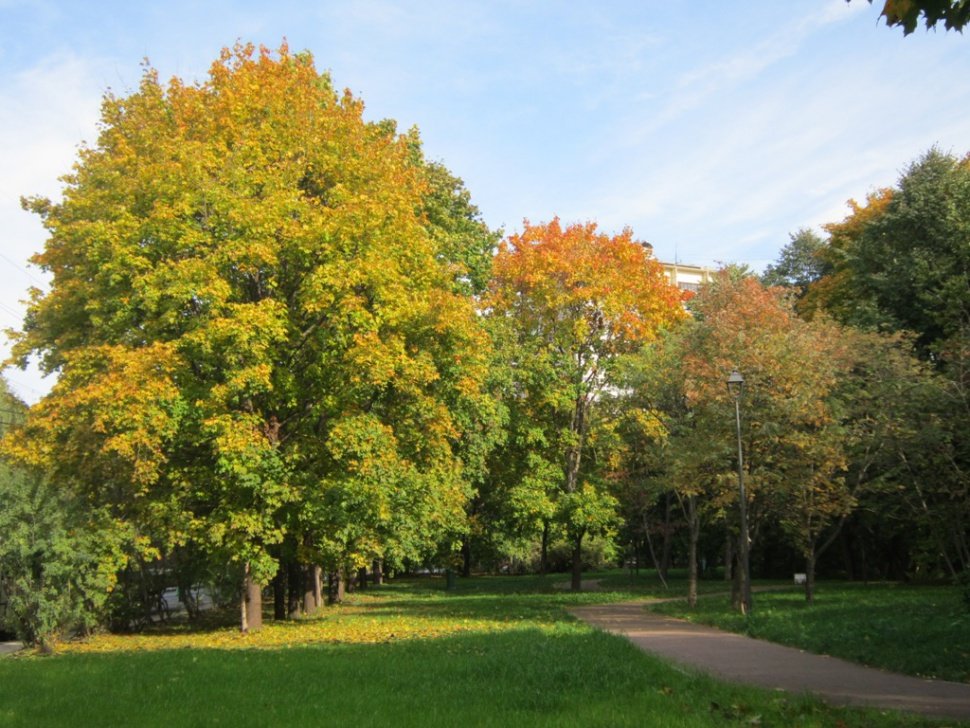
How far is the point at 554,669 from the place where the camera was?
419 inches

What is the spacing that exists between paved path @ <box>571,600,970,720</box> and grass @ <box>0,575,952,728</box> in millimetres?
726

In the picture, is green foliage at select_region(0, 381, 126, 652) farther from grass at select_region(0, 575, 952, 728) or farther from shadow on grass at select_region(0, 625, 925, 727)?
shadow on grass at select_region(0, 625, 925, 727)

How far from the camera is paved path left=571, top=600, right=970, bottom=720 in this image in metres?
8.81

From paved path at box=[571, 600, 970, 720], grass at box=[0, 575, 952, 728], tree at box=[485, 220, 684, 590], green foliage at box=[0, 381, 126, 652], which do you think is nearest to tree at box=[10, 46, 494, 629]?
green foliage at box=[0, 381, 126, 652]

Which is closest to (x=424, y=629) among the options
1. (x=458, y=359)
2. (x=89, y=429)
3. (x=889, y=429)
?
(x=458, y=359)

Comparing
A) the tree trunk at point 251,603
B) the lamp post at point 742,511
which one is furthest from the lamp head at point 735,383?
the tree trunk at point 251,603

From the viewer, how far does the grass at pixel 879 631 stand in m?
11.1

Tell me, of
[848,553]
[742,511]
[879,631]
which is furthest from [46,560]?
[848,553]

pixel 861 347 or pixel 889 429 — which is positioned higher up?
pixel 861 347

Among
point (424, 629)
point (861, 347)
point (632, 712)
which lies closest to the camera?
point (632, 712)

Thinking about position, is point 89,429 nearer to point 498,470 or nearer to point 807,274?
point 498,470

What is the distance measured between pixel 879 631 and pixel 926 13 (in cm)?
1177

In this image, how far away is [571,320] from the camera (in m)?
34.5

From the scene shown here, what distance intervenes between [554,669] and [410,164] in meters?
18.8
